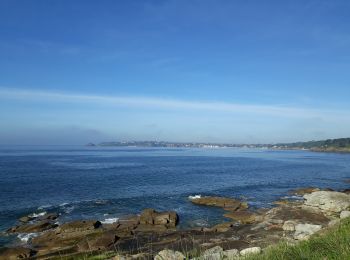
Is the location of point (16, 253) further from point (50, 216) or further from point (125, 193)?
point (125, 193)

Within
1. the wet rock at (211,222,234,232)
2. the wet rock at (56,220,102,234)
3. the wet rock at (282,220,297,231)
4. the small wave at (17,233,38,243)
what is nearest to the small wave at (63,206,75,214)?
the wet rock at (56,220,102,234)

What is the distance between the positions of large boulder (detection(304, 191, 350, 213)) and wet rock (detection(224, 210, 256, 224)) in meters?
7.54

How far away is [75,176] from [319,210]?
4742cm

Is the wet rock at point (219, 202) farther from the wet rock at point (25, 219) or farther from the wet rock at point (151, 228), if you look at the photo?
the wet rock at point (25, 219)

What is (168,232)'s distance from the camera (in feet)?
98.9

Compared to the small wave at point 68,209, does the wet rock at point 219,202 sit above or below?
above

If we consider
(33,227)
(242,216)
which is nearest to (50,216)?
(33,227)

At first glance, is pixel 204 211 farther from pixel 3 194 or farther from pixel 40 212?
pixel 3 194

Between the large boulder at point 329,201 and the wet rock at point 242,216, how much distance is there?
754cm

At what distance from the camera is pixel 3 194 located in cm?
4841

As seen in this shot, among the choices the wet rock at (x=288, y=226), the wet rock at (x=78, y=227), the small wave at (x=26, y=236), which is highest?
the wet rock at (x=288, y=226)

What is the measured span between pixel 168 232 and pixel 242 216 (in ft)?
33.3

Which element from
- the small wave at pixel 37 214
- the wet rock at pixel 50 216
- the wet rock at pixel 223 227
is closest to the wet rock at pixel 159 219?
the wet rock at pixel 223 227

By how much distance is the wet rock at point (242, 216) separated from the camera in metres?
35.6
